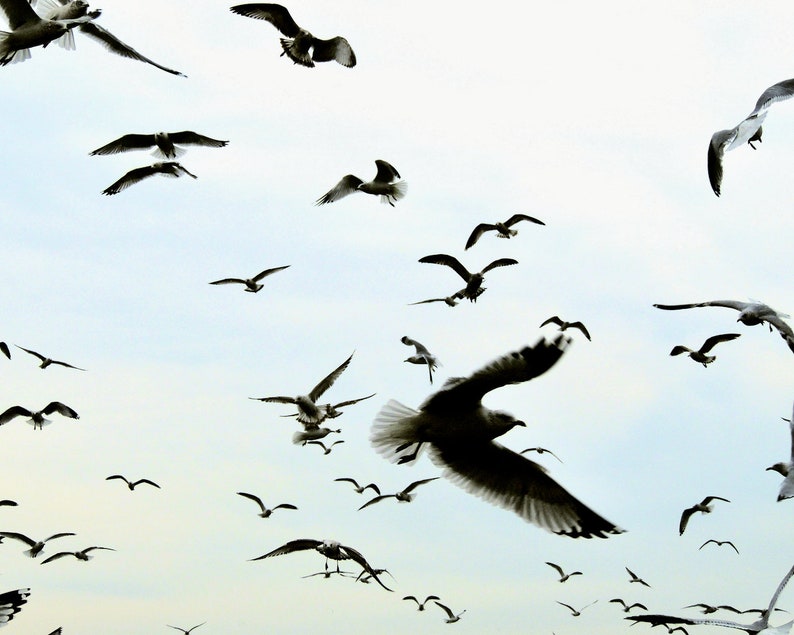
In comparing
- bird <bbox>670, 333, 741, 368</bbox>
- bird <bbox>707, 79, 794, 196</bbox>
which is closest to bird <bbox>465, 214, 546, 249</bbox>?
bird <bbox>670, 333, 741, 368</bbox>

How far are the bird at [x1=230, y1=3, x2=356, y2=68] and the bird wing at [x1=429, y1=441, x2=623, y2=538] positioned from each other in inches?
356

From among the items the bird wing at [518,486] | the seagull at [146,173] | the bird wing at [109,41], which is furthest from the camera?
the seagull at [146,173]

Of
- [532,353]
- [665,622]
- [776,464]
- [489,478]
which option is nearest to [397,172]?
[776,464]

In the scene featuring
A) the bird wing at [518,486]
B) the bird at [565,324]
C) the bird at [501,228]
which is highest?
the bird at [501,228]

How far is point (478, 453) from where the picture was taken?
10266 millimetres

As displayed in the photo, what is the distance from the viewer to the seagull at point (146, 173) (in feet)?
61.2

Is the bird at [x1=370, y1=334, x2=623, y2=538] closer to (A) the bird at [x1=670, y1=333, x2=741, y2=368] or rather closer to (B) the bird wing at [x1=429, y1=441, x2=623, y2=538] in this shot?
(B) the bird wing at [x1=429, y1=441, x2=623, y2=538]

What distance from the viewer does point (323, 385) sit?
64.3ft

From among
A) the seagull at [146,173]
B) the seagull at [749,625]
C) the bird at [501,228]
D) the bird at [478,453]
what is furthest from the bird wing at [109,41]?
the seagull at [749,625]

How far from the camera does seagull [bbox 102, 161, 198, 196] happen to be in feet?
61.2

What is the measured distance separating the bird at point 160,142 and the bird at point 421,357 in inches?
175

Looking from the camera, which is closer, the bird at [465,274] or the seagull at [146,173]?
the seagull at [146,173]

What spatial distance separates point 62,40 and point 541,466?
9.23 m

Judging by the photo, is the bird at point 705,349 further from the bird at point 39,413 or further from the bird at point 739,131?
the bird at point 39,413
